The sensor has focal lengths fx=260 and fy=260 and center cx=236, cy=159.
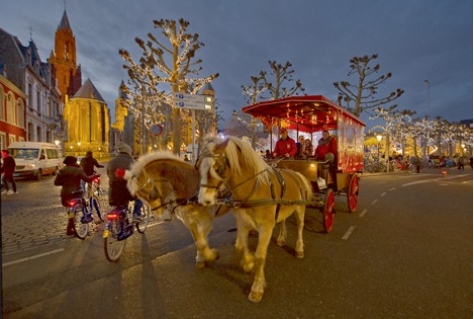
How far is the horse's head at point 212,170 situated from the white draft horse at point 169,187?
0.97 feet

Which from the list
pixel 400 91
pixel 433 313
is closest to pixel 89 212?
pixel 433 313

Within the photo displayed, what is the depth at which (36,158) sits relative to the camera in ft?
4.24

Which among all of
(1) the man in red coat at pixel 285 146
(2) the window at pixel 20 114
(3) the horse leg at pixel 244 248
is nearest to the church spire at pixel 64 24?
(2) the window at pixel 20 114

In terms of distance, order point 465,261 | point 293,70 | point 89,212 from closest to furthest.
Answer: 1. point 89,212
2. point 465,261
3. point 293,70

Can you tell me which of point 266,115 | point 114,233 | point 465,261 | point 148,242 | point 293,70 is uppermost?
point 293,70

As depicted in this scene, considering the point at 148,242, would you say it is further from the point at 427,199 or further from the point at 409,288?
the point at 427,199

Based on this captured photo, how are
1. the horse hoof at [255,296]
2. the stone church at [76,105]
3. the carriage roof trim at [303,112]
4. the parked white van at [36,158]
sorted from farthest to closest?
the carriage roof trim at [303,112]
the horse hoof at [255,296]
the stone church at [76,105]
the parked white van at [36,158]

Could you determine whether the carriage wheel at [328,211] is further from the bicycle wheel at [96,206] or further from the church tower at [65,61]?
the church tower at [65,61]

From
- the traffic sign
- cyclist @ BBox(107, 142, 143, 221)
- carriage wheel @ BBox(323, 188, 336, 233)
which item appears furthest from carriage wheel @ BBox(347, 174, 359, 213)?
cyclist @ BBox(107, 142, 143, 221)

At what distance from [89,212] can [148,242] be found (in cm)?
283

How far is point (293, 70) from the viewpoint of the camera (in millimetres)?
23375

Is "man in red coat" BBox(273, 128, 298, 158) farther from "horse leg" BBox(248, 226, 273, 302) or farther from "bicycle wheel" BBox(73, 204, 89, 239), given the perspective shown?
"bicycle wheel" BBox(73, 204, 89, 239)

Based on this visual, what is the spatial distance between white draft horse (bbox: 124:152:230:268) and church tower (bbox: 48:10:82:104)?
97 cm

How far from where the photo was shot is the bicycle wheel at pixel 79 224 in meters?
1.70
